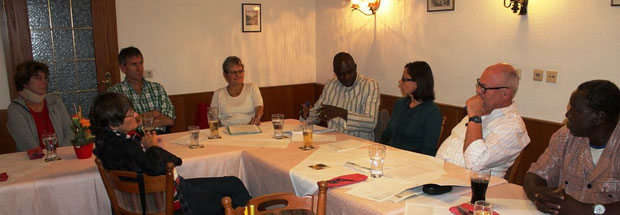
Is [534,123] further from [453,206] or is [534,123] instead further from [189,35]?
[189,35]

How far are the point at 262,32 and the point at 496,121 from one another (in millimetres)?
3887

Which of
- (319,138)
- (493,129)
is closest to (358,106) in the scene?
(319,138)

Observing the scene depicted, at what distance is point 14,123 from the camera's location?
11.2 ft

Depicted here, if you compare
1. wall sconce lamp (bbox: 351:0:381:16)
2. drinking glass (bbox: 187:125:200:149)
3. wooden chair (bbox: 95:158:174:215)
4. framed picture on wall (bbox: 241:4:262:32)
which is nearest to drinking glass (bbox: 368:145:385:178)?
wooden chair (bbox: 95:158:174:215)

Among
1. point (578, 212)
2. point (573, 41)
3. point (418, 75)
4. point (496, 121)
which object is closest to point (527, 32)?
point (573, 41)

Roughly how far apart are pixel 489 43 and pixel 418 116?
138 centimetres

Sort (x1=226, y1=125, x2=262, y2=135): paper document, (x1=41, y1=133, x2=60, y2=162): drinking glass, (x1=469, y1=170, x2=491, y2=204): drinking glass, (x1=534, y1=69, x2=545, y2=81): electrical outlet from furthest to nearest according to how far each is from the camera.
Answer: (x1=534, y1=69, x2=545, y2=81): electrical outlet < (x1=226, y1=125, x2=262, y2=135): paper document < (x1=41, y1=133, x2=60, y2=162): drinking glass < (x1=469, y1=170, x2=491, y2=204): drinking glass

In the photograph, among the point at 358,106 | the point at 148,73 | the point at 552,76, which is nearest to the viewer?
the point at 552,76

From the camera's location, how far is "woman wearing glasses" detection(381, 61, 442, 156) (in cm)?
316

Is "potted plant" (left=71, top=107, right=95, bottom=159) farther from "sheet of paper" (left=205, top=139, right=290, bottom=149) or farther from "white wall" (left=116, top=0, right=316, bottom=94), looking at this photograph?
"white wall" (left=116, top=0, right=316, bottom=94)

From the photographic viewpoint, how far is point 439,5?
4586 millimetres

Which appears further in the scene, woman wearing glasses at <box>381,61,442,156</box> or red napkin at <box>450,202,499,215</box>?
woman wearing glasses at <box>381,61,442,156</box>

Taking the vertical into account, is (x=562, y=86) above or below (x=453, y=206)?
above

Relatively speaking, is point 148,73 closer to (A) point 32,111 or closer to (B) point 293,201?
(A) point 32,111
